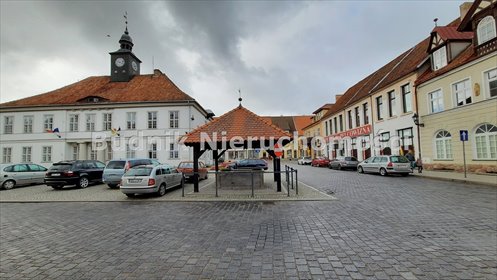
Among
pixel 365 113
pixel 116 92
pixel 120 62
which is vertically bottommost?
pixel 365 113

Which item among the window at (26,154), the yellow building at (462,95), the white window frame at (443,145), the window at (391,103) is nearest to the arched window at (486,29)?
the yellow building at (462,95)

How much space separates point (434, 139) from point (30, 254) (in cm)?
2407

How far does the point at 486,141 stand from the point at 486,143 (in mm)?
127

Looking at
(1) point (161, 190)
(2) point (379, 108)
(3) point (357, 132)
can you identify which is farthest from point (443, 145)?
(1) point (161, 190)

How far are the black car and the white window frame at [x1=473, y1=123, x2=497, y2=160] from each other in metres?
25.1

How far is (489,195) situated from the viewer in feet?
31.8

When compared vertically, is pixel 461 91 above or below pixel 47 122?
below

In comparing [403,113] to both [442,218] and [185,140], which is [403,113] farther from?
[185,140]

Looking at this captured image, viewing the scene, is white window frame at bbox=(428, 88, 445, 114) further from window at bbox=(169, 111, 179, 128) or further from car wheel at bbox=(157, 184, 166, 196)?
window at bbox=(169, 111, 179, 128)

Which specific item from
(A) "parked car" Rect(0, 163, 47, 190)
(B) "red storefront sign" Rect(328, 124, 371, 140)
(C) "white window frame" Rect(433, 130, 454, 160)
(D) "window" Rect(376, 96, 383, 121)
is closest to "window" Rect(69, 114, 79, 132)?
(A) "parked car" Rect(0, 163, 47, 190)

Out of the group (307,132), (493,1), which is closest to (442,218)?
(493,1)

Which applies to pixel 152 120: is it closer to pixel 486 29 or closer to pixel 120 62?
pixel 120 62

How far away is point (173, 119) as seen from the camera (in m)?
28.9

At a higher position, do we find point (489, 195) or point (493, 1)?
point (493, 1)
